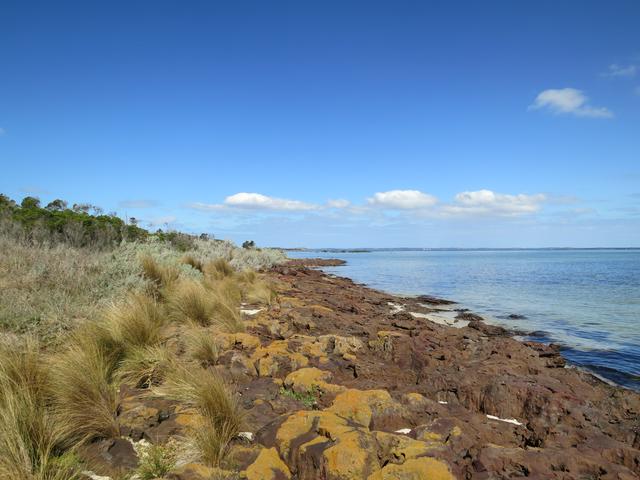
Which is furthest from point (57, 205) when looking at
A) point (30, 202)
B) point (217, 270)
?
point (217, 270)

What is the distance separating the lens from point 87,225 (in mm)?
18688

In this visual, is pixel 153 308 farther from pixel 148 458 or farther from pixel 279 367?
pixel 148 458

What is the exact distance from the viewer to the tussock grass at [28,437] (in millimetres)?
2754

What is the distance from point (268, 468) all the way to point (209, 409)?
0.94m

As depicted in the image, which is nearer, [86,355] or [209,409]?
[209,409]

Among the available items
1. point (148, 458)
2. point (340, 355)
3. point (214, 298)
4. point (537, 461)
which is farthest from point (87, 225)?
point (537, 461)

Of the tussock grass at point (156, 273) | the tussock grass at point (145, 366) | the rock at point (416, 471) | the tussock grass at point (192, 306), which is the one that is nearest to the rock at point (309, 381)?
the tussock grass at point (145, 366)

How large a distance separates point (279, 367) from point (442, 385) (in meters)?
2.34

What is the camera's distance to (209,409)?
3867 mm

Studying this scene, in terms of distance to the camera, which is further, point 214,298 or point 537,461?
point 214,298

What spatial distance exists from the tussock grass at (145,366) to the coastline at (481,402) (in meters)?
1.62

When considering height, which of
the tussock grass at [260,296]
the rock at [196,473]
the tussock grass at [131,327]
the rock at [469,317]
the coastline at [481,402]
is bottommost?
the rock at [469,317]

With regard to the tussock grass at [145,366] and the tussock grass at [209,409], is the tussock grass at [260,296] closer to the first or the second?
the tussock grass at [145,366]

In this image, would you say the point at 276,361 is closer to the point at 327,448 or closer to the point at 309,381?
the point at 309,381
